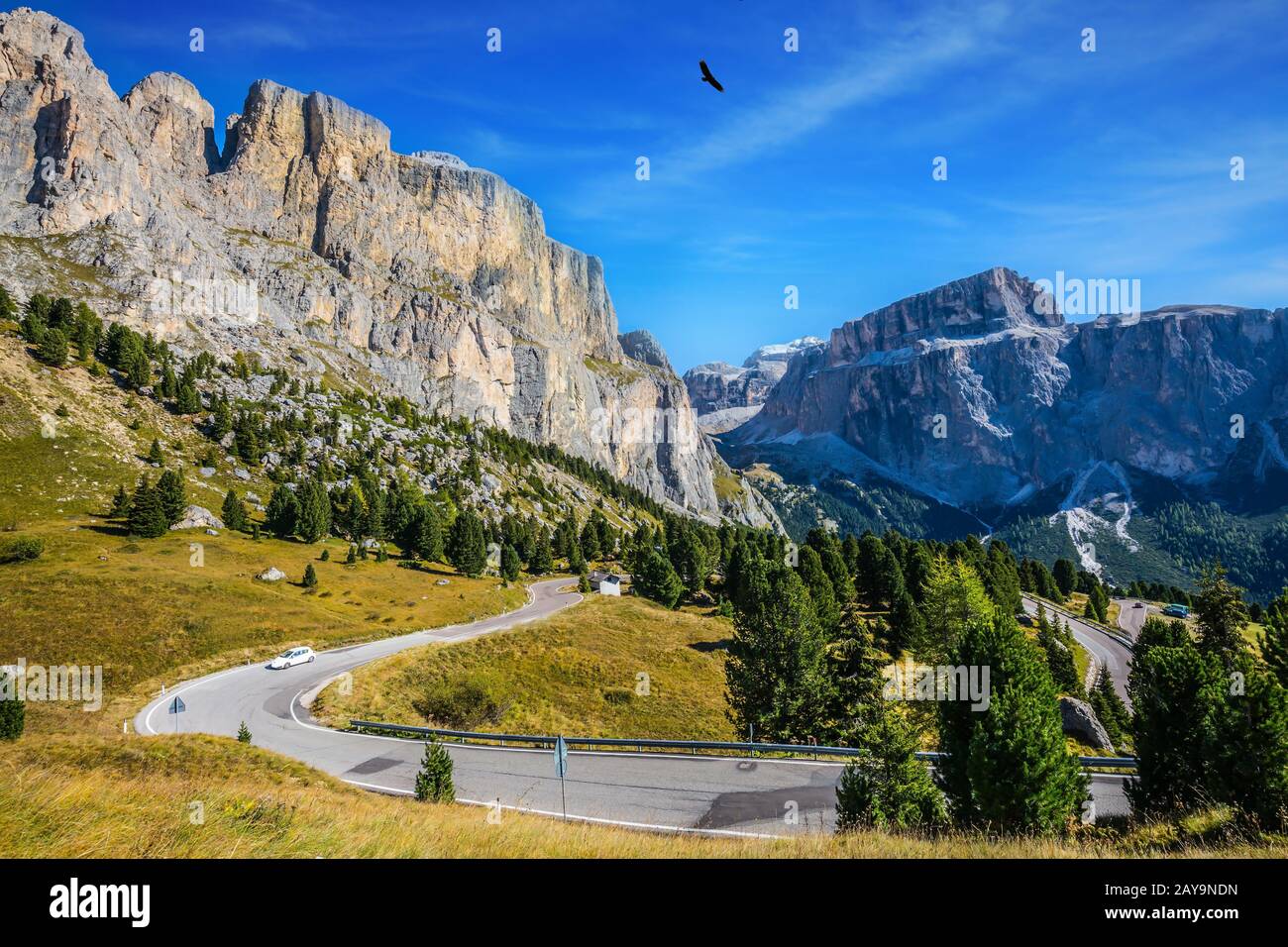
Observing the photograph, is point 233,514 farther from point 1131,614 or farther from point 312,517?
point 1131,614

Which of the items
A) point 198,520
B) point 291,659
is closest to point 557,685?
point 291,659

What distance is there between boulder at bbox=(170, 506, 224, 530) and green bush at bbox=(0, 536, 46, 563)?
68.1 feet

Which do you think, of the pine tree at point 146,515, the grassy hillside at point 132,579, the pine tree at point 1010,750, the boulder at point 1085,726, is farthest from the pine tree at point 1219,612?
the pine tree at point 146,515

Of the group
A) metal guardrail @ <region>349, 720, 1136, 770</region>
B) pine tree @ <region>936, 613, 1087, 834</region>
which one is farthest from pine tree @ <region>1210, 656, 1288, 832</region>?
metal guardrail @ <region>349, 720, 1136, 770</region>

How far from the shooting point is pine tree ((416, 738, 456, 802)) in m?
19.4

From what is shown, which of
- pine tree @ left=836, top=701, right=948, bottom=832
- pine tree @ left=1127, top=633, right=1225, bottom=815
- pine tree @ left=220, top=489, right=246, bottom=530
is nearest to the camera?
pine tree @ left=836, top=701, right=948, bottom=832

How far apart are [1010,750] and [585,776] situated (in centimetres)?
1507

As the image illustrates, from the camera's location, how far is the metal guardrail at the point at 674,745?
24922 millimetres

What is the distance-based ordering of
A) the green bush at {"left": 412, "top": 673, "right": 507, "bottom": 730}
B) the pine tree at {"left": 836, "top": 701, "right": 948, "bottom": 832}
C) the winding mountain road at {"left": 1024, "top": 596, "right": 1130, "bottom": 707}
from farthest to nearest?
the winding mountain road at {"left": 1024, "top": 596, "right": 1130, "bottom": 707} → the green bush at {"left": 412, "top": 673, "right": 507, "bottom": 730} → the pine tree at {"left": 836, "top": 701, "right": 948, "bottom": 832}

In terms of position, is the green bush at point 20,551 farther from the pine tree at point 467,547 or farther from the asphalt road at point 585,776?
the pine tree at point 467,547

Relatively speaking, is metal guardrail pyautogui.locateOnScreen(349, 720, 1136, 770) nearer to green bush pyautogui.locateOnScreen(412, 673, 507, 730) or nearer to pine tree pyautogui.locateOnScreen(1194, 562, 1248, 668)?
green bush pyautogui.locateOnScreen(412, 673, 507, 730)

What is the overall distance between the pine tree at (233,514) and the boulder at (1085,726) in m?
89.9
